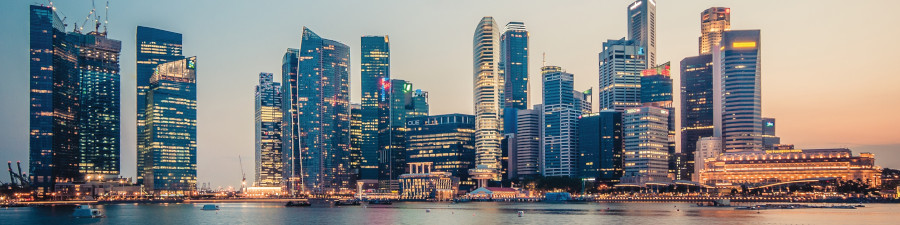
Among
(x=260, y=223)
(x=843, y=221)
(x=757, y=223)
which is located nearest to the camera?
(x=757, y=223)

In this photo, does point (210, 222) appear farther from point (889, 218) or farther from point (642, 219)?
point (889, 218)

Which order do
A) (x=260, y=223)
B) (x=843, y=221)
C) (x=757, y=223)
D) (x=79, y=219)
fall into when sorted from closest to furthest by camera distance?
(x=757, y=223) < (x=843, y=221) < (x=260, y=223) < (x=79, y=219)

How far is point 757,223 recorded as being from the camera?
387 ft

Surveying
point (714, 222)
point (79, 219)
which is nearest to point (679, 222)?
point (714, 222)

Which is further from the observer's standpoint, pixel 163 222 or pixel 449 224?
pixel 163 222

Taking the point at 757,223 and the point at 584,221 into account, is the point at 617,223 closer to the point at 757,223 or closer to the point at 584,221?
the point at 584,221

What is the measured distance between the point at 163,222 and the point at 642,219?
3241 inches

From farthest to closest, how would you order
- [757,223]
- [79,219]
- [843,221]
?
1. [79,219]
2. [843,221]
3. [757,223]

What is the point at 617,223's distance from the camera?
127375mm

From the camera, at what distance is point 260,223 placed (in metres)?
135

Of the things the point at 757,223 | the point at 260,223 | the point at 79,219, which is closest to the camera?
the point at 757,223

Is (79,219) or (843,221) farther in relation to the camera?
(79,219)

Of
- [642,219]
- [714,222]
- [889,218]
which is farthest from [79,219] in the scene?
[889,218]

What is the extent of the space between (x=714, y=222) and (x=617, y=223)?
47.9 feet
